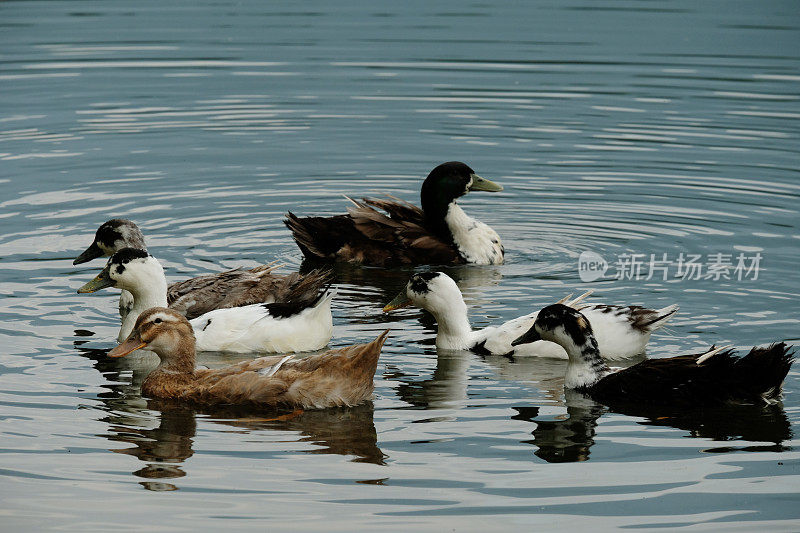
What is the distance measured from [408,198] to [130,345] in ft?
24.2

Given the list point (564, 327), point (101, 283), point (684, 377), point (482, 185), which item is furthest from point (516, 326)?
point (482, 185)

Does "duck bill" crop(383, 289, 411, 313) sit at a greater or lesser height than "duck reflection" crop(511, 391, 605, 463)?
greater

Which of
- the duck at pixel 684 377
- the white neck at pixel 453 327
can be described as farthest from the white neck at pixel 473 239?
the duck at pixel 684 377

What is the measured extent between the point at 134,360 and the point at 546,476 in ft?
13.9

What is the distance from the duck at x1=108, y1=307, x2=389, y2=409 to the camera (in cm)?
983

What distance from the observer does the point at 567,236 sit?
50.0 ft

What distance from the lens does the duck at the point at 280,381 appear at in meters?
9.83

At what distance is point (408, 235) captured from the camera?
14664 millimetres

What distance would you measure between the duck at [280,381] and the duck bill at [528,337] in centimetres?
135

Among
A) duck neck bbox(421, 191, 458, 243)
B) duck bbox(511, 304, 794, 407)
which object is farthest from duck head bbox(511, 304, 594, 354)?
duck neck bbox(421, 191, 458, 243)

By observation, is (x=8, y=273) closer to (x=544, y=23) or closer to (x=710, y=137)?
(x=710, y=137)

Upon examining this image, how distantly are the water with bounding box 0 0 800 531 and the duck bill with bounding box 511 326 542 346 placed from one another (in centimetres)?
25

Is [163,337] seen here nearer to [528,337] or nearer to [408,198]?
[528,337]

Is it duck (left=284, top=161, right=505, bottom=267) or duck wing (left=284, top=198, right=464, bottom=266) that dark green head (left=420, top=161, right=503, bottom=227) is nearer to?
duck (left=284, top=161, right=505, bottom=267)
